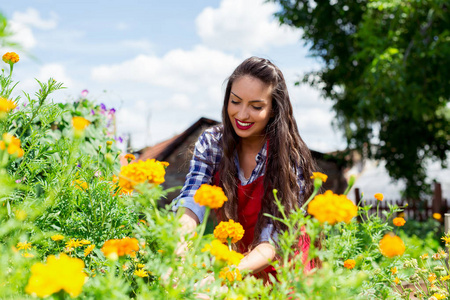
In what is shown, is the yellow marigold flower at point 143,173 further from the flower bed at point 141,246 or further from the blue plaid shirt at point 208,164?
the blue plaid shirt at point 208,164

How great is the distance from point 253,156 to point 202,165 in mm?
307

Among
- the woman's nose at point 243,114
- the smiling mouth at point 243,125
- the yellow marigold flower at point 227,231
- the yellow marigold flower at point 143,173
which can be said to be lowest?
the yellow marigold flower at point 227,231

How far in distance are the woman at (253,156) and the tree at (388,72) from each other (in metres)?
6.94

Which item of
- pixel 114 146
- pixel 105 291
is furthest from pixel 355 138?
pixel 105 291

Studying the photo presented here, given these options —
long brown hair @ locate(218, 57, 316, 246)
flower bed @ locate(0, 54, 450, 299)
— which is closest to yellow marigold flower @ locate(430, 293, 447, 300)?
flower bed @ locate(0, 54, 450, 299)

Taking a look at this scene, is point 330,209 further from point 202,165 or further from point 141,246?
point 202,165

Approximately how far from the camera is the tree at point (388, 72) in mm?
8938

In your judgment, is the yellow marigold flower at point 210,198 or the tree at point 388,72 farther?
the tree at point 388,72

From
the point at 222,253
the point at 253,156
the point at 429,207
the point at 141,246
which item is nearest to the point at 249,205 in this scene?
the point at 253,156

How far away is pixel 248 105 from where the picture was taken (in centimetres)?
226

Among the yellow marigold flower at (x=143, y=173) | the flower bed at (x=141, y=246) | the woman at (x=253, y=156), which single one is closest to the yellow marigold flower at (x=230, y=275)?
the flower bed at (x=141, y=246)

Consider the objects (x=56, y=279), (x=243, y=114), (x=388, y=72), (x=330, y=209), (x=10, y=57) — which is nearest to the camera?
(x=56, y=279)

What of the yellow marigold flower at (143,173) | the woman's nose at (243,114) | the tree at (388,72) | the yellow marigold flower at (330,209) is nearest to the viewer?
the yellow marigold flower at (330,209)

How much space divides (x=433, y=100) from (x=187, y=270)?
954 cm
